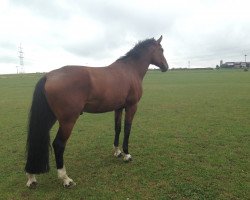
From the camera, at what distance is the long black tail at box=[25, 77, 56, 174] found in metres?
5.04

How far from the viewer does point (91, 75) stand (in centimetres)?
547

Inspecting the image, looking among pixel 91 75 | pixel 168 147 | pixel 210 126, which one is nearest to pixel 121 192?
pixel 91 75

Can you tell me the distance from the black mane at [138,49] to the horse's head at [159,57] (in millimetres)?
177

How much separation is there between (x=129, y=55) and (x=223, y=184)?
353 centimetres

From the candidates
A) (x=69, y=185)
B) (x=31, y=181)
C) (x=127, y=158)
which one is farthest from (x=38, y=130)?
(x=127, y=158)

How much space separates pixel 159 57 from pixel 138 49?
704 mm

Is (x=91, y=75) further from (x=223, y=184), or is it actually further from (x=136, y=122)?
(x=136, y=122)

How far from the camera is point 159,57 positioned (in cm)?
754

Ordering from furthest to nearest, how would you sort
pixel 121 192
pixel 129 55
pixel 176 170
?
pixel 129 55, pixel 176 170, pixel 121 192

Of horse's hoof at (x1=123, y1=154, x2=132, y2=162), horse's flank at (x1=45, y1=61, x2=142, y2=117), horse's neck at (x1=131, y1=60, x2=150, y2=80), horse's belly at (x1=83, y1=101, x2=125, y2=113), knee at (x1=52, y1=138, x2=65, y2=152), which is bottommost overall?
horse's hoof at (x1=123, y1=154, x2=132, y2=162)

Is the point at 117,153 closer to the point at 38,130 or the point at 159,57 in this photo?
the point at 38,130

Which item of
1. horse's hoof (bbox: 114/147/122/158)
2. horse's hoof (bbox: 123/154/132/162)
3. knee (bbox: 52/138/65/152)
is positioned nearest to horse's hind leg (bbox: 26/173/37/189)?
knee (bbox: 52/138/65/152)

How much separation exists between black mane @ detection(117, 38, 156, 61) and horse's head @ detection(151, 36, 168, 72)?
18 cm

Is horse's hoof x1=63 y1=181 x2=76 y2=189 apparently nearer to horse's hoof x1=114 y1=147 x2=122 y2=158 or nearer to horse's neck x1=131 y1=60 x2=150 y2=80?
horse's hoof x1=114 y1=147 x2=122 y2=158
